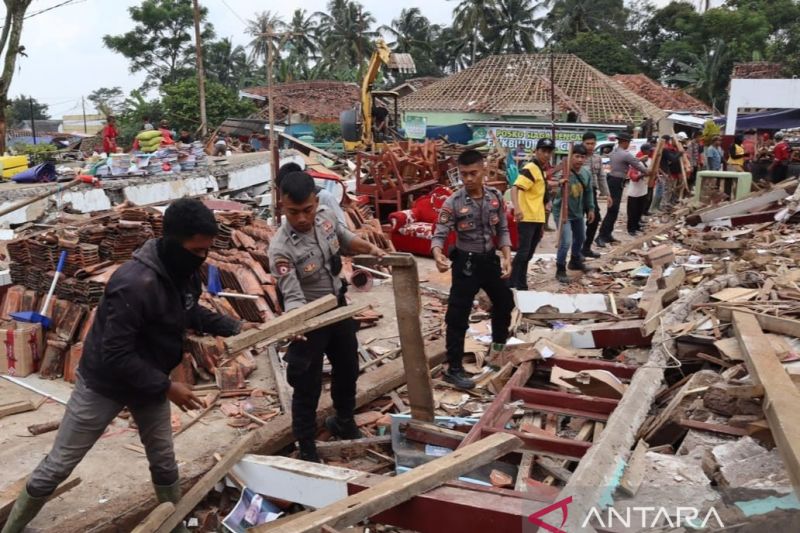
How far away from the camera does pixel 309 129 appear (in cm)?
3353

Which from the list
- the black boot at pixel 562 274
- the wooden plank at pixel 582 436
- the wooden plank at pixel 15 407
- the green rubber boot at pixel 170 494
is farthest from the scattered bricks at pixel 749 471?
the black boot at pixel 562 274

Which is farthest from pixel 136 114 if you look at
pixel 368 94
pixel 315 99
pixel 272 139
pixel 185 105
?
pixel 272 139

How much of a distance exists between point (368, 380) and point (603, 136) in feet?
71.1

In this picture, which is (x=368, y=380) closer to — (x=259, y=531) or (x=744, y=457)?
(x=259, y=531)

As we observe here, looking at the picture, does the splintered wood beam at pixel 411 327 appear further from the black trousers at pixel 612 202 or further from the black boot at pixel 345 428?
the black trousers at pixel 612 202

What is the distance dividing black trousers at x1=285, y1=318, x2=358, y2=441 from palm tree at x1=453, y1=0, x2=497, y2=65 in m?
50.0

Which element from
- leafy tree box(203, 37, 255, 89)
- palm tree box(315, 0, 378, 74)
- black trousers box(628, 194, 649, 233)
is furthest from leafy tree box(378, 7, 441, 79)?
black trousers box(628, 194, 649, 233)

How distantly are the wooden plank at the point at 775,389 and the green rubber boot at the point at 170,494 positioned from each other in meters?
2.96

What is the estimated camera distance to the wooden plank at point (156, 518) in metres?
3.33

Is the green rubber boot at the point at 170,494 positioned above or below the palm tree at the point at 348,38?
below

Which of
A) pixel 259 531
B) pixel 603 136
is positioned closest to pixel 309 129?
pixel 603 136

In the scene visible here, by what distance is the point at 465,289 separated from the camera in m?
5.33

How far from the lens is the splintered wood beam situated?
404cm

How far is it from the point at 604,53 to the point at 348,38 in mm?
19991
